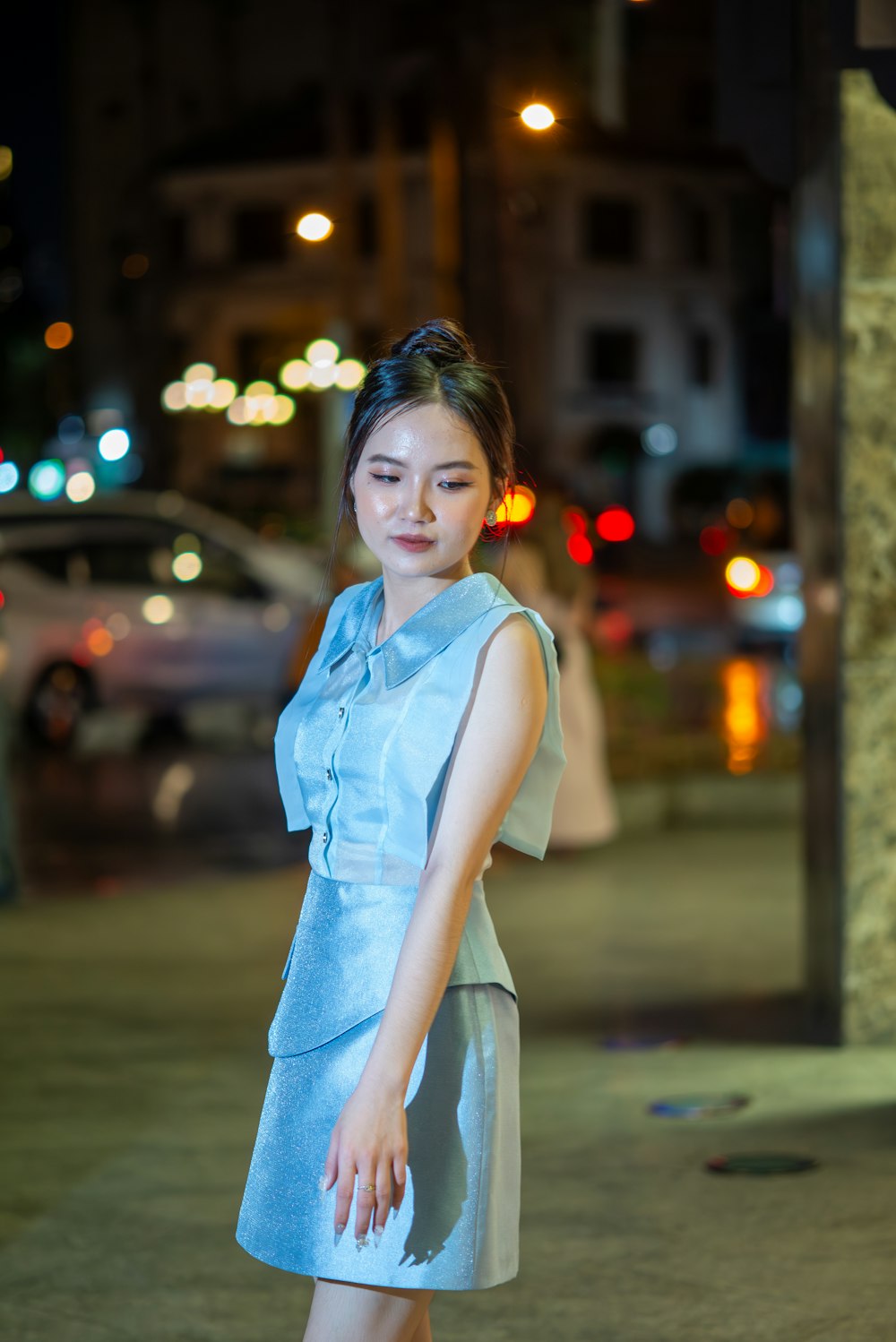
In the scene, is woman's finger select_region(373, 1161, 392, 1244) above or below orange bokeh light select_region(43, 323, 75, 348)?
below

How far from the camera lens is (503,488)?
292cm

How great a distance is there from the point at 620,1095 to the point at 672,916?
10.1 feet

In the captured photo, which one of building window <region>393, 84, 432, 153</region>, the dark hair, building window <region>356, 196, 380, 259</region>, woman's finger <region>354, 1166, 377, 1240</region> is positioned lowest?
woman's finger <region>354, 1166, 377, 1240</region>

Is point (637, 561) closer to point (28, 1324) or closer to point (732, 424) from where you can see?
point (732, 424)

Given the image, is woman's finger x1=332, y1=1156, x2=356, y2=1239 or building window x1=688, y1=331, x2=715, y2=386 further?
building window x1=688, y1=331, x2=715, y2=386

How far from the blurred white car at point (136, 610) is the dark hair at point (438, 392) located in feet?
45.3

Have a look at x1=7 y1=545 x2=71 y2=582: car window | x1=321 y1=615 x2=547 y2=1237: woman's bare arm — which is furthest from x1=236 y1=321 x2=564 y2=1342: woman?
x1=7 y1=545 x2=71 y2=582: car window

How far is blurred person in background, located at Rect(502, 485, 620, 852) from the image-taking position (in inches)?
410

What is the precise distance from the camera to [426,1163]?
2.66 metres

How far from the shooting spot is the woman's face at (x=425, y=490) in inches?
109

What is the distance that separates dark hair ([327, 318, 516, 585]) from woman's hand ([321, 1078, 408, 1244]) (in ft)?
2.97

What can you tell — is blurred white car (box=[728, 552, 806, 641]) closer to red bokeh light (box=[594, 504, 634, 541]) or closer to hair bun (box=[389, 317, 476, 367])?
red bokeh light (box=[594, 504, 634, 541])

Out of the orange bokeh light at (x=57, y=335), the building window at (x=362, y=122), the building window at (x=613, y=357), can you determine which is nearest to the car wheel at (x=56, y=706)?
the building window at (x=362, y=122)

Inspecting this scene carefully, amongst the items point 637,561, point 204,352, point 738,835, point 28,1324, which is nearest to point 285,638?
point 738,835
